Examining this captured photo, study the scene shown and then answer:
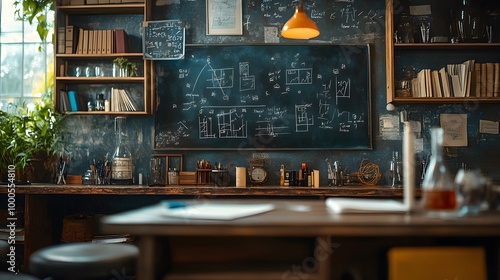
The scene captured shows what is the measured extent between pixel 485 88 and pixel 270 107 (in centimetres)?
180

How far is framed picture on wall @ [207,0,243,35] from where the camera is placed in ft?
14.0

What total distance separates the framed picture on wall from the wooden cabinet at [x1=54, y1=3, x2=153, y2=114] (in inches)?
22.7

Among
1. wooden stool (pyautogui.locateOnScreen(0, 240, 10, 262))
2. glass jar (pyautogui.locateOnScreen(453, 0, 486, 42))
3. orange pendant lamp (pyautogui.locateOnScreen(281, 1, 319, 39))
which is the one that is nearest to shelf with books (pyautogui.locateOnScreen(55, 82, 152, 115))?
orange pendant lamp (pyautogui.locateOnScreen(281, 1, 319, 39))

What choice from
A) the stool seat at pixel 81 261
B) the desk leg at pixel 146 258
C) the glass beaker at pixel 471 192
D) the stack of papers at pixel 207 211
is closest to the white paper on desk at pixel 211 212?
the stack of papers at pixel 207 211

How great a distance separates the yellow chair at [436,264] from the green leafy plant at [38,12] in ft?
12.7

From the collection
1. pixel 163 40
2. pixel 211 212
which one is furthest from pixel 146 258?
pixel 163 40

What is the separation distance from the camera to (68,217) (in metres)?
4.03

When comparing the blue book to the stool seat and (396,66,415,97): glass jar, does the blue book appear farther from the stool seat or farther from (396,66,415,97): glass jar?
(396,66,415,97): glass jar

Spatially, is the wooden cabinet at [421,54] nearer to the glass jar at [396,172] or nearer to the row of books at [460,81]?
the row of books at [460,81]

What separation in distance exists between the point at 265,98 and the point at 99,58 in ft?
5.01

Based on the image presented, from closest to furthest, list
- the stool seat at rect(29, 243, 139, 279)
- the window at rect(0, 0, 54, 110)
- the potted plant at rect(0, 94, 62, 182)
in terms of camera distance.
→ the stool seat at rect(29, 243, 139, 279)
the potted plant at rect(0, 94, 62, 182)
the window at rect(0, 0, 54, 110)

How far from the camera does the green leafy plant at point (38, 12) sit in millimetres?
4352

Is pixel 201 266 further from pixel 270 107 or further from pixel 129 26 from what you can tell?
pixel 129 26

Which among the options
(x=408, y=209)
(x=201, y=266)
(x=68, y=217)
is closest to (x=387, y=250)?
(x=408, y=209)
